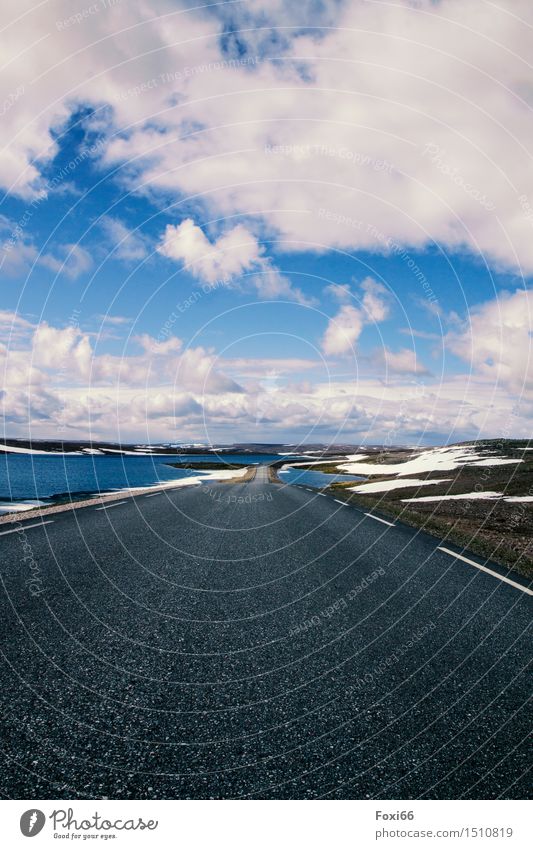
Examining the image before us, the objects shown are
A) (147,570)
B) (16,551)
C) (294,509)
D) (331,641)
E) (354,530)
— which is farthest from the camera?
(294,509)

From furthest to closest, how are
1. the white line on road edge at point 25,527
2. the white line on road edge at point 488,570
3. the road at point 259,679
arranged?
the white line on road edge at point 25,527 < the white line on road edge at point 488,570 < the road at point 259,679

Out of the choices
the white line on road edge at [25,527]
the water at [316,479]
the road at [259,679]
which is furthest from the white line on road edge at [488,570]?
the water at [316,479]

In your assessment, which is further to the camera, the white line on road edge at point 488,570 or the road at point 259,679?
the white line on road edge at point 488,570

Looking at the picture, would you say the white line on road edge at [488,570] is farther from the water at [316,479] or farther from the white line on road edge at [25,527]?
the water at [316,479]

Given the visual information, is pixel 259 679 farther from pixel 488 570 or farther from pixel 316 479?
pixel 316 479

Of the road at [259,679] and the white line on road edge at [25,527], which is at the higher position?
the road at [259,679]

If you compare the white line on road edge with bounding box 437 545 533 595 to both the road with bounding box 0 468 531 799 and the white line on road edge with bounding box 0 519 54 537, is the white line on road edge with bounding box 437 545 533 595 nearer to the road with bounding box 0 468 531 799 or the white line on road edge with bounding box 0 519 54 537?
the road with bounding box 0 468 531 799

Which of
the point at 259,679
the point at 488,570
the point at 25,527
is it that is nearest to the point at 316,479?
the point at 25,527

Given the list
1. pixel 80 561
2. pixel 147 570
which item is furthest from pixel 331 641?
pixel 80 561

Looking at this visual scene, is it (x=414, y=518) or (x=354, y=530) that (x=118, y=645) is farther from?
(x=414, y=518)
